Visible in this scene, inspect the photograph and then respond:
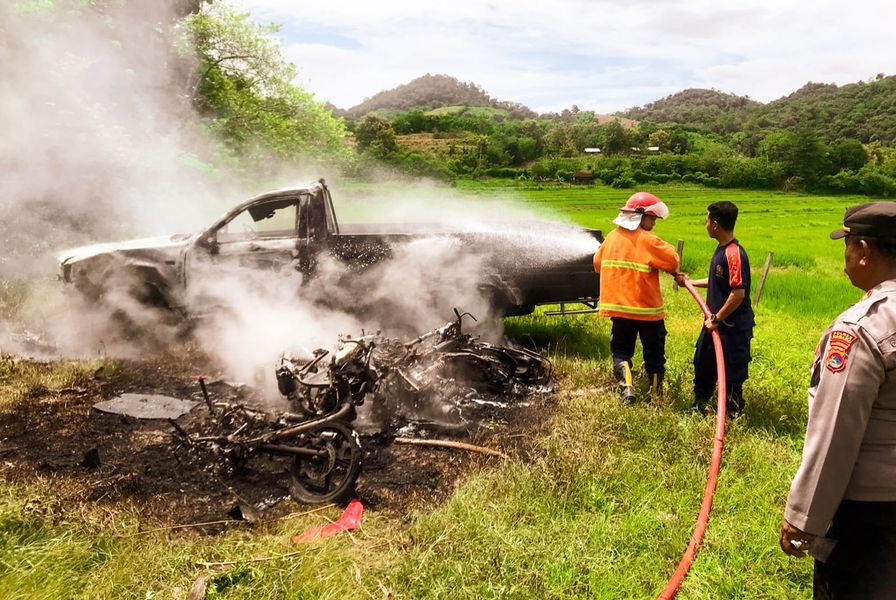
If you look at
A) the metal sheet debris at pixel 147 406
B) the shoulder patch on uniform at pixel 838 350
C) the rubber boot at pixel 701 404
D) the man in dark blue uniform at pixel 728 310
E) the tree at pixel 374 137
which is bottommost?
the rubber boot at pixel 701 404

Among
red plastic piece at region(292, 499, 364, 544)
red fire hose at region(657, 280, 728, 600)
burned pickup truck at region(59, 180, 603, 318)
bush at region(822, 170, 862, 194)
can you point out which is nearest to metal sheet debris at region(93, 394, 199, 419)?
burned pickup truck at region(59, 180, 603, 318)

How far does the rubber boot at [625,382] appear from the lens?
501 centimetres

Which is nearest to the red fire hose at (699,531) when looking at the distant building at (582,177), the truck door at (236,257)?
the truck door at (236,257)

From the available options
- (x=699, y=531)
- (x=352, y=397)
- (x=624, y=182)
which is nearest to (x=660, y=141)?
(x=624, y=182)

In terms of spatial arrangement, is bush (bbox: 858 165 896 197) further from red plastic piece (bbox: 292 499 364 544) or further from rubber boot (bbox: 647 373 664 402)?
red plastic piece (bbox: 292 499 364 544)

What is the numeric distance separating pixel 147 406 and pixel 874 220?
5786 millimetres

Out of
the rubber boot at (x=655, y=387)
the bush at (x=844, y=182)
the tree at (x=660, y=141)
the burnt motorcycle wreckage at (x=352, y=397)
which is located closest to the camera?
the burnt motorcycle wreckage at (x=352, y=397)

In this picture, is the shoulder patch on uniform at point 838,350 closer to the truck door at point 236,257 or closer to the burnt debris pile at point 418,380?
the burnt debris pile at point 418,380

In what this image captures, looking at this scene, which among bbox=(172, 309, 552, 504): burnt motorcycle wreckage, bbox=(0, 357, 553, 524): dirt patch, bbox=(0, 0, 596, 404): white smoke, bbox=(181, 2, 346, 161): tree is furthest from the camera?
bbox=(181, 2, 346, 161): tree

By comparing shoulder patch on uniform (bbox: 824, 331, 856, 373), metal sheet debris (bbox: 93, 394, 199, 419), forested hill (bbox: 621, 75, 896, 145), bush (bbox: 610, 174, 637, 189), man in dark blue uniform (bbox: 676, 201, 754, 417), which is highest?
forested hill (bbox: 621, 75, 896, 145)

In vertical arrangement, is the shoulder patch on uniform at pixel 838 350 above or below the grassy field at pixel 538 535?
above

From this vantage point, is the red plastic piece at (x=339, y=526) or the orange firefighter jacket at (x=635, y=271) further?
the orange firefighter jacket at (x=635, y=271)

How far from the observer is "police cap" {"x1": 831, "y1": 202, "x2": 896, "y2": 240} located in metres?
1.82

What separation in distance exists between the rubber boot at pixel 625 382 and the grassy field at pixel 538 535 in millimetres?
106
